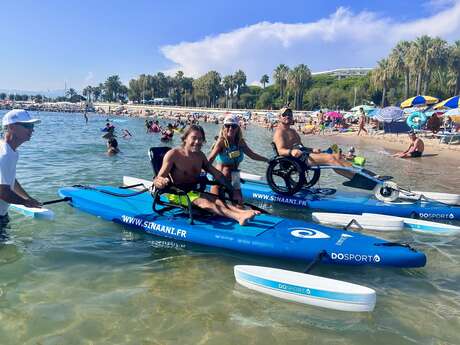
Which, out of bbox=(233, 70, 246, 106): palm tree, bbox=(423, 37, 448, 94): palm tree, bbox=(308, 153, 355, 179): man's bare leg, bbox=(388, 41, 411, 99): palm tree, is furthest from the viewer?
bbox=(233, 70, 246, 106): palm tree

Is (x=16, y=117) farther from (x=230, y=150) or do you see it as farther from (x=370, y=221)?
(x=370, y=221)

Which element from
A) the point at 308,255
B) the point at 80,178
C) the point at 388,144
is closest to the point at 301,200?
the point at 308,255

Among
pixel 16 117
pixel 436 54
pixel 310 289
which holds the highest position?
pixel 436 54

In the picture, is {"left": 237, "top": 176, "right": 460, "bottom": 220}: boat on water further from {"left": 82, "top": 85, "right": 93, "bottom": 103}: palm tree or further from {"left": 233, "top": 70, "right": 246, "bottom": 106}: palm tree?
{"left": 82, "top": 85, "right": 93, "bottom": 103}: palm tree

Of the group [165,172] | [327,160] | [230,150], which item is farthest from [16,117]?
[327,160]

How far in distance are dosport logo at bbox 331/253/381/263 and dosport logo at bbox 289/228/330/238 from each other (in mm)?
450

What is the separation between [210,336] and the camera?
3854 mm

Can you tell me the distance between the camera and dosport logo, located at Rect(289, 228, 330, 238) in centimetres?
555

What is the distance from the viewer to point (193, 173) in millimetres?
6176

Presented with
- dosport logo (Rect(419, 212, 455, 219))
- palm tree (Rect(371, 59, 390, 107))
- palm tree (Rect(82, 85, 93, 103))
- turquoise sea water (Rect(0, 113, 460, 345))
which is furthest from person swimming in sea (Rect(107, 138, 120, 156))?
palm tree (Rect(82, 85, 93, 103))

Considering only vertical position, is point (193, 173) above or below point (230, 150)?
below

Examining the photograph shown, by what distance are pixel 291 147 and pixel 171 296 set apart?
16.5 ft

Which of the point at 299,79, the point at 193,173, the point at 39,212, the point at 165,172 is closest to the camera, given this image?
the point at 165,172

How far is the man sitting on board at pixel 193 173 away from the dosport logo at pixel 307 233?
2.30ft
